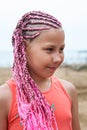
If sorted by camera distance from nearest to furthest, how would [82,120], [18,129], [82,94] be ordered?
1. [18,129]
2. [82,120]
3. [82,94]

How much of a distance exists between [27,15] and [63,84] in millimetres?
470

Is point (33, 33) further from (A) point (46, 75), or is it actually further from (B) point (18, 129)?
(B) point (18, 129)

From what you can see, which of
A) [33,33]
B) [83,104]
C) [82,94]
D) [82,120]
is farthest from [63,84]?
[82,94]

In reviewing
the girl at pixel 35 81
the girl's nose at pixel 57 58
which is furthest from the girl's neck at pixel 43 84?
the girl's nose at pixel 57 58

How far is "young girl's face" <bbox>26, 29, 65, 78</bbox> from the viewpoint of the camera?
89.8 inches

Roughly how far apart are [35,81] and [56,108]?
20 cm

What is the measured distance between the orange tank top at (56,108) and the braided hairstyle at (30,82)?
0.03m

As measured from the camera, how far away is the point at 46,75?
7.67ft

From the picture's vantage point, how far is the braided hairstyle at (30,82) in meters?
2.26

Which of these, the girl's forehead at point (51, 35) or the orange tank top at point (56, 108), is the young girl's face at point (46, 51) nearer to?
the girl's forehead at point (51, 35)

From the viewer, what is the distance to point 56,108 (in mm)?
2348

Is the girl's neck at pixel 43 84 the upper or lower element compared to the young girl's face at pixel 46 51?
lower

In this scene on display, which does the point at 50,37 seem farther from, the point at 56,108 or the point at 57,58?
the point at 56,108

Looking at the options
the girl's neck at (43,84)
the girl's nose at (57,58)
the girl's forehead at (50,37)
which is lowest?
the girl's neck at (43,84)
